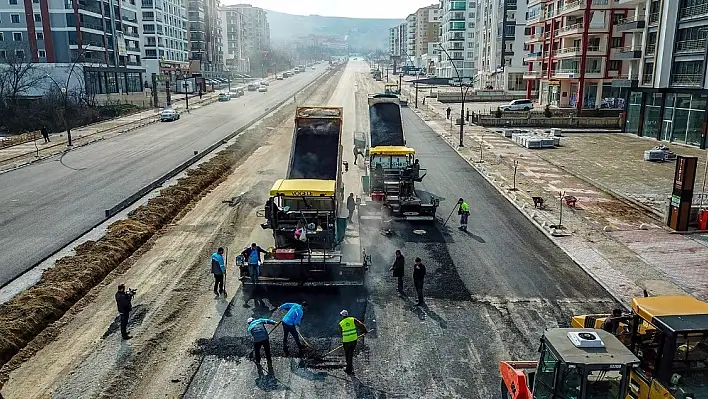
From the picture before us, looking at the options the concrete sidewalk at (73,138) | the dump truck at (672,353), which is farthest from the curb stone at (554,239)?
the concrete sidewalk at (73,138)

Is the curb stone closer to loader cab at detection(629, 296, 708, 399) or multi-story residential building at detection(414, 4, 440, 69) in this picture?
loader cab at detection(629, 296, 708, 399)

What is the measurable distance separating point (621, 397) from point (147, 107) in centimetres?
7024

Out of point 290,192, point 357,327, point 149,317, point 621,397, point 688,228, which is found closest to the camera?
point 621,397

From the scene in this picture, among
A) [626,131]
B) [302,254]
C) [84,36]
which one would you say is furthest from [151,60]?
[302,254]

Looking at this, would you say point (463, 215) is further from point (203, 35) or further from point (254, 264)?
point (203, 35)

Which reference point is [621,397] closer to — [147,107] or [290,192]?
[290,192]

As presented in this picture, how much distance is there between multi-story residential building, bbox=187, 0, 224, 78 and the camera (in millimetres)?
117188

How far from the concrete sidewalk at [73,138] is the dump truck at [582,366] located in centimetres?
3320

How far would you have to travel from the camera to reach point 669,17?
4106cm

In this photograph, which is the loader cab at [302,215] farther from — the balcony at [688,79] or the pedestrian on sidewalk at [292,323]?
the balcony at [688,79]

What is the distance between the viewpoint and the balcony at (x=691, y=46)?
38344 millimetres

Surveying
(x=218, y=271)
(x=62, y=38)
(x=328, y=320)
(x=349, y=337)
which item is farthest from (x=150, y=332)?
(x=62, y=38)

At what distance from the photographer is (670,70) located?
41.9 metres

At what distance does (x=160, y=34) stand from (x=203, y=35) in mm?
23256
